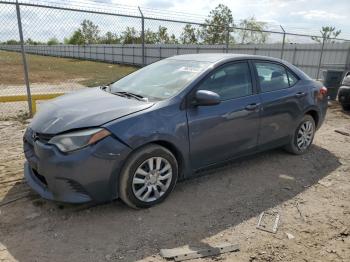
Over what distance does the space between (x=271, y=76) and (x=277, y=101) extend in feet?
1.27

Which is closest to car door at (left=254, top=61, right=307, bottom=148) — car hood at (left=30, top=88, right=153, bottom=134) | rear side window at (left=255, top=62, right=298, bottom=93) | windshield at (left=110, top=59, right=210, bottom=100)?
rear side window at (left=255, top=62, right=298, bottom=93)

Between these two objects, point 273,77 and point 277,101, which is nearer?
point 277,101

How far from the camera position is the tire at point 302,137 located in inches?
199

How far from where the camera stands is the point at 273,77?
464 centimetres

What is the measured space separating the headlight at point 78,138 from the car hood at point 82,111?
0.07 metres

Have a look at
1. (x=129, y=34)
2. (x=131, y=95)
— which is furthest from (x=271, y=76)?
(x=129, y=34)

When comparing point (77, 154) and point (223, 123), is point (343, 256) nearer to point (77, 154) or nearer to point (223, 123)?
point (223, 123)

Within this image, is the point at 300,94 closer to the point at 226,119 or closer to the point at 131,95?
the point at 226,119

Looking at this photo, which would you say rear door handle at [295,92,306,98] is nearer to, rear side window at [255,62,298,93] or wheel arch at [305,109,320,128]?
rear side window at [255,62,298,93]

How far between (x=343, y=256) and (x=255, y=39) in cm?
2113

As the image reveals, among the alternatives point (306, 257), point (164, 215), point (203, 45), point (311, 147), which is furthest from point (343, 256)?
point (203, 45)

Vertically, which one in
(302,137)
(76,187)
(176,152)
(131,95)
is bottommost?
(302,137)

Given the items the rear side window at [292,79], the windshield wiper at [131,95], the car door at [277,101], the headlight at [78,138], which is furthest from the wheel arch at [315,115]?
the headlight at [78,138]

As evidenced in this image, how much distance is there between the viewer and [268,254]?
9.34 feet
